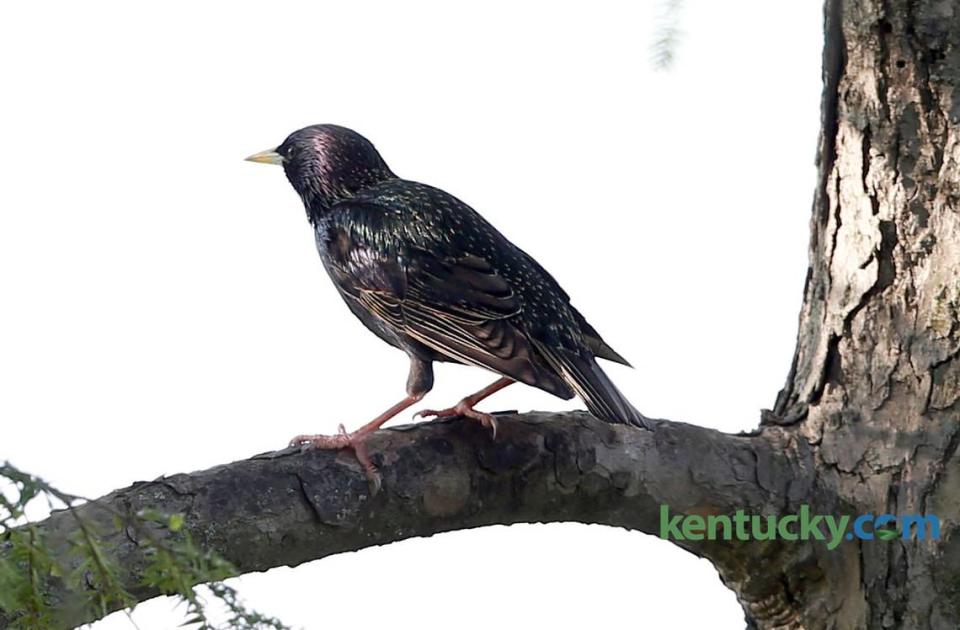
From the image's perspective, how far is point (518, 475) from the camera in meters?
3.05

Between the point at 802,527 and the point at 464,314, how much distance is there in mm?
940

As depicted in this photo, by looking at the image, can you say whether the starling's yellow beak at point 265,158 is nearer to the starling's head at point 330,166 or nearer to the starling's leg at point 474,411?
the starling's head at point 330,166

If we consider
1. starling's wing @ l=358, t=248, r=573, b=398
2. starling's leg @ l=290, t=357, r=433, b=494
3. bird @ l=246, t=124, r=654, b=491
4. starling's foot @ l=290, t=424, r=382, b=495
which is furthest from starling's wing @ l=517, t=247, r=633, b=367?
starling's foot @ l=290, t=424, r=382, b=495

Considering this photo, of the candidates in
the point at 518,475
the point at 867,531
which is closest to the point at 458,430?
the point at 518,475

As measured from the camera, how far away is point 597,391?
304 centimetres

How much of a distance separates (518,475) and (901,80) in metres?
1.27

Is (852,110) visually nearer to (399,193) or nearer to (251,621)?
(399,193)

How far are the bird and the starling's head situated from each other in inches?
1.6

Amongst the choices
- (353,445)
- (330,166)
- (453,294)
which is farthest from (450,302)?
(330,166)

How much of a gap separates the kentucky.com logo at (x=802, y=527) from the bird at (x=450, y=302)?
309 mm

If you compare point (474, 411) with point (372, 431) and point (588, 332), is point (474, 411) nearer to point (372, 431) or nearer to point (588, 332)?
point (372, 431)

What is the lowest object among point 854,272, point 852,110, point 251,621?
point 251,621

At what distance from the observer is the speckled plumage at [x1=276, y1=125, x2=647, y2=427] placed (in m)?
3.11

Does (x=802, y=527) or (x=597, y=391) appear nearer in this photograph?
(x=597, y=391)
